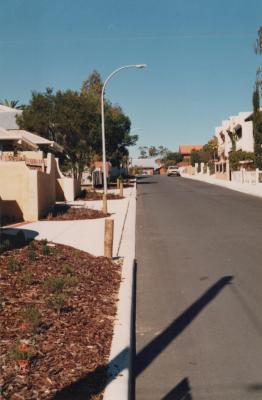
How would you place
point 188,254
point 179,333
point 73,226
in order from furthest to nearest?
point 73,226
point 188,254
point 179,333

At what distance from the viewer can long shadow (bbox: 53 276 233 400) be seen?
4254 mm

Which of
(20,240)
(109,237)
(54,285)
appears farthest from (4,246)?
(54,285)

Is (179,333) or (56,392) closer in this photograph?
(56,392)

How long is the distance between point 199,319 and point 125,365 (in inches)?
75.9

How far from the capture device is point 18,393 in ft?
13.6

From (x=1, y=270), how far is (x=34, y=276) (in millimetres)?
569

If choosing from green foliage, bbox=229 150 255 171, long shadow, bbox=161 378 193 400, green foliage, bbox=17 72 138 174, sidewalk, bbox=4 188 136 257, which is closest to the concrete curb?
long shadow, bbox=161 378 193 400

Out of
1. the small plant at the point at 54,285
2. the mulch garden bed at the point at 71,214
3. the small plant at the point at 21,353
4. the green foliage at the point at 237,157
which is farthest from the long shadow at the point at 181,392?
the green foliage at the point at 237,157

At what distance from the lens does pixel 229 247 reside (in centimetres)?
1224

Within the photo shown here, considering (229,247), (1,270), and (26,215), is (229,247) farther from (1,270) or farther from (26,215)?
(26,215)

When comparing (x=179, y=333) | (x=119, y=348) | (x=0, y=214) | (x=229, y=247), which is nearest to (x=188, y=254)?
(x=229, y=247)

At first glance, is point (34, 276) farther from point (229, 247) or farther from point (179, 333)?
point (229, 247)

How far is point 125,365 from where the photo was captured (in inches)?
191

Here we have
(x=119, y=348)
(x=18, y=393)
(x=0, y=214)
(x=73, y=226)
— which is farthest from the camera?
(x=0, y=214)
